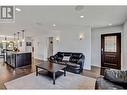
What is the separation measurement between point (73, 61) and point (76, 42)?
1320 mm

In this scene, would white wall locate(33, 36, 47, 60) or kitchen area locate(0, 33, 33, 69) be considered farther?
white wall locate(33, 36, 47, 60)

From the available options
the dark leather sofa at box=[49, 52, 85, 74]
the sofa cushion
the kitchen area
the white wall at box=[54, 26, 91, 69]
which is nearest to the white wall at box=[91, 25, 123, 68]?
the white wall at box=[54, 26, 91, 69]

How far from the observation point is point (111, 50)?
6.21 metres

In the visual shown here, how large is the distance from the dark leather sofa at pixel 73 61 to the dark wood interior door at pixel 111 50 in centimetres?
158

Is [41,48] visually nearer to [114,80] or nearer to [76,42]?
[76,42]

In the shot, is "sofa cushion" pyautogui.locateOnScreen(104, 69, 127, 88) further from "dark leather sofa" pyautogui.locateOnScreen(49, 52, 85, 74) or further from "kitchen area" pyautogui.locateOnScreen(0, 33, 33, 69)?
"kitchen area" pyautogui.locateOnScreen(0, 33, 33, 69)

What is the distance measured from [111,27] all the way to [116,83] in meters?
4.32

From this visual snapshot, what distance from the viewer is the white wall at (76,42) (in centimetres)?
609

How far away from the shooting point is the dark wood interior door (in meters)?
5.95

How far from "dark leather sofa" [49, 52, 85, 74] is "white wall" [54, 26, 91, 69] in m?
0.47

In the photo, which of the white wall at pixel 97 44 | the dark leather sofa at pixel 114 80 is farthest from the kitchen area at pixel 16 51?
the dark leather sofa at pixel 114 80

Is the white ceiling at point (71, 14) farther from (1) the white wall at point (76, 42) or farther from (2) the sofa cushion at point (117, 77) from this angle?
(2) the sofa cushion at point (117, 77)
